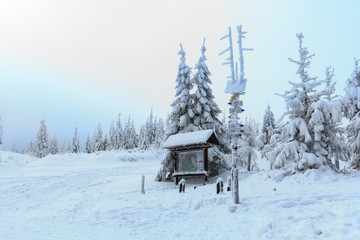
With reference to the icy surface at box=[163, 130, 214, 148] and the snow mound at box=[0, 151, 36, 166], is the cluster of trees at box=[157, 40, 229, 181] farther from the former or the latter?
the snow mound at box=[0, 151, 36, 166]

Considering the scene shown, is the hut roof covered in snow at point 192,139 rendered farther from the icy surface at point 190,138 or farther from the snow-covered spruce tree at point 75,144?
the snow-covered spruce tree at point 75,144

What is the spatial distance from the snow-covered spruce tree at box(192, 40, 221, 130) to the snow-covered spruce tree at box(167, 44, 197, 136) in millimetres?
609

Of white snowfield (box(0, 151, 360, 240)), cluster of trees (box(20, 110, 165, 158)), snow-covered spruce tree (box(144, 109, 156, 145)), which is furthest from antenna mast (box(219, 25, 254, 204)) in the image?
snow-covered spruce tree (box(144, 109, 156, 145))

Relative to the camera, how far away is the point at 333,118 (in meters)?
15.8

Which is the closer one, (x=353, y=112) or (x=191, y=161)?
(x=353, y=112)

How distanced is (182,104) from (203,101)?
6.29 ft

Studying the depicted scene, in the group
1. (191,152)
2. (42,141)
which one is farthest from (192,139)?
(42,141)

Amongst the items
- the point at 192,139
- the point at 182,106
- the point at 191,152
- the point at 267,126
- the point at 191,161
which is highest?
the point at 267,126

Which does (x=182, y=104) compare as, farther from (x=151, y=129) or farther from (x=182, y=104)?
(x=151, y=129)

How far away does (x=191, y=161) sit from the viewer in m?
20.5

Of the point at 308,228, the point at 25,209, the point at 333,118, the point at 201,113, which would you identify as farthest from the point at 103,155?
the point at 308,228

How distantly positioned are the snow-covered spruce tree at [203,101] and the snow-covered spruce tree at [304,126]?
6.89 metres

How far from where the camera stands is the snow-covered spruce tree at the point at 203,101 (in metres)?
23.5

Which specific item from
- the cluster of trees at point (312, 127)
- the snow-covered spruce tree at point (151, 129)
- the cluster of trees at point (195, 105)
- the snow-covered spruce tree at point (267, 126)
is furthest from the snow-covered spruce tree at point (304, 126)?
the snow-covered spruce tree at point (151, 129)
